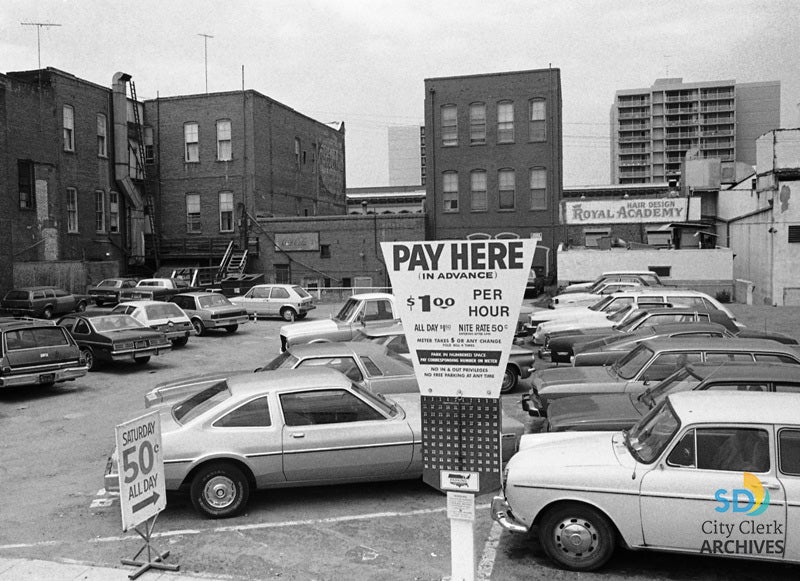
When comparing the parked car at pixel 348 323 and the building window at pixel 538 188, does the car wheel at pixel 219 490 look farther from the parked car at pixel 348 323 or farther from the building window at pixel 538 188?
the building window at pixel 538 188

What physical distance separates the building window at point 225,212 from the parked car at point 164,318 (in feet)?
75.1

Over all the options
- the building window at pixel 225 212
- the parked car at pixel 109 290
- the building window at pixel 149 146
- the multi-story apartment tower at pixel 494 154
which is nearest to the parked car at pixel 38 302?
the parked car at pixel 109 290

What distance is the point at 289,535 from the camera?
7.49 meters

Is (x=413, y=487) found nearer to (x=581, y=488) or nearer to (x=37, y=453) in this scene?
(x=581, y=488)

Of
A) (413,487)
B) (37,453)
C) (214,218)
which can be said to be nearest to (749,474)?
(413,487)

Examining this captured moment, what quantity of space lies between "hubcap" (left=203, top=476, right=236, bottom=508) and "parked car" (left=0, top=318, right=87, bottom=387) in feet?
27.4

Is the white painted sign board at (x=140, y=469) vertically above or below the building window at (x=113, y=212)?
below

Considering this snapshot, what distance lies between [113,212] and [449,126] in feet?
63.9

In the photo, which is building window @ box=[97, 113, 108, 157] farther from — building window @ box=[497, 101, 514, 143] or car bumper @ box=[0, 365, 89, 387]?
car bumper @ box=[0, 365, 89, 387]

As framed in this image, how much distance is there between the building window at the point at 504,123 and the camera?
1623 inches

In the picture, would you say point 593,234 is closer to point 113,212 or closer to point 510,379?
point 113,212

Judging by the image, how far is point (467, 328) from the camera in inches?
186

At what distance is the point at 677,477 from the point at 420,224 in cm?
3487

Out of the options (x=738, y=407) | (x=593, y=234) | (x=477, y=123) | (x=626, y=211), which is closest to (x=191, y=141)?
(x=477, y=123)
